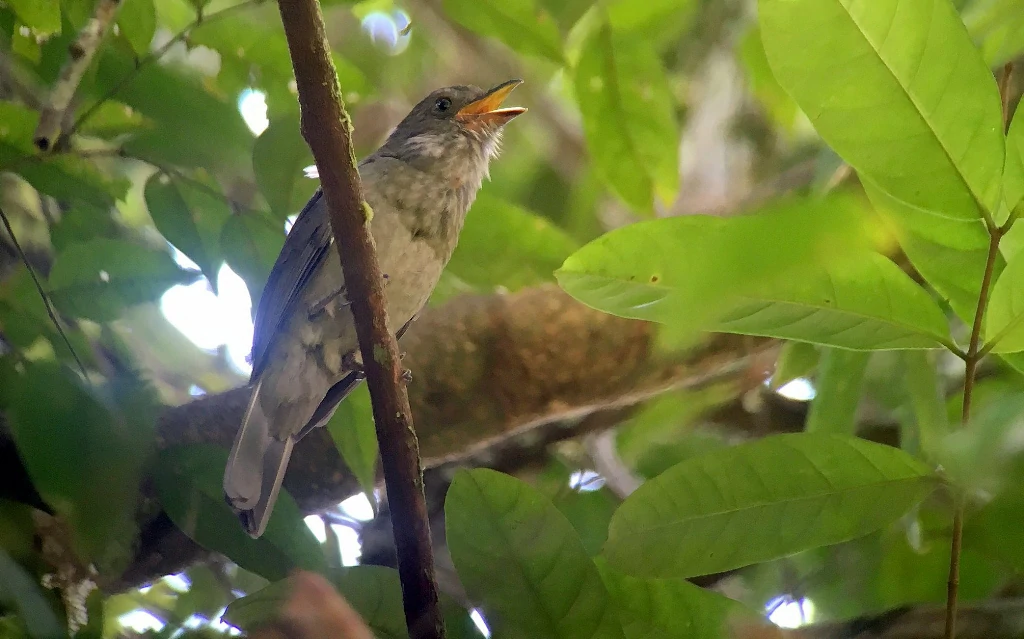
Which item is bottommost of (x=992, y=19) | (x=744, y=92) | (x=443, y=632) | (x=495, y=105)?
(x=443, y=632)

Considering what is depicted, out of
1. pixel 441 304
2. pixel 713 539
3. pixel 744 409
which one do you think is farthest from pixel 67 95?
pixel 744 409

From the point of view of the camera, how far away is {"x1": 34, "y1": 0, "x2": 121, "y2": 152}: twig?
4.88 feet

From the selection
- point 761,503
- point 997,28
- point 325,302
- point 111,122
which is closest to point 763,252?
point 761,503

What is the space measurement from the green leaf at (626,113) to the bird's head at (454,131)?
0.71 m

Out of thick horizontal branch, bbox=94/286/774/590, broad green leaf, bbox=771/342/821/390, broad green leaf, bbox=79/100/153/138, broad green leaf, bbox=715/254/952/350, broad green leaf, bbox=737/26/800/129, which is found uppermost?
broad green leaf, bbox=737/26/800/129

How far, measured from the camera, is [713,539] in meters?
1.13

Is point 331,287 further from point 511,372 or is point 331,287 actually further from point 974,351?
point 974,351

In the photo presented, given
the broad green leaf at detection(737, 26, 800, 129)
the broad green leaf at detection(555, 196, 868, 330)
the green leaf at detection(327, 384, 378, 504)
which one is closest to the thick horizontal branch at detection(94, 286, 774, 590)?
the green leaf at detection(327, 384, 378, 504)

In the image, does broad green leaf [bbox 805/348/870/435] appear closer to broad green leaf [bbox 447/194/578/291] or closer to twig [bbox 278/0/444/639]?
broad green leaf [bbox 447/194/578/291]

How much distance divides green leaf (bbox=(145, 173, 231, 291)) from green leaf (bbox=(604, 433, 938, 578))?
3.23 ft

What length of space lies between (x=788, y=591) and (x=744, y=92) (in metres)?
2.11

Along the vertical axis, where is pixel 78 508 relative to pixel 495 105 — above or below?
below

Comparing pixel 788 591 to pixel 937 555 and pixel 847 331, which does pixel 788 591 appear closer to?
pixel 937 555

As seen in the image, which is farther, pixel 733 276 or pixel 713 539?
pixel 713 539
